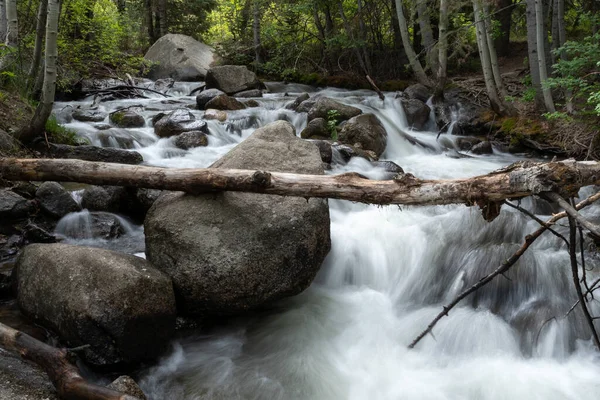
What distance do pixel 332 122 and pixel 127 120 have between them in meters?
4.81

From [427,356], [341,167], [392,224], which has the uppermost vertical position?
[341,167]

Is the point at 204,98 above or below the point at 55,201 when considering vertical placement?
above

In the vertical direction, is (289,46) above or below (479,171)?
above

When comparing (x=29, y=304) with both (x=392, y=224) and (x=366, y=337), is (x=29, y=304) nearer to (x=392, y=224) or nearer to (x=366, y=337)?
(x=366, y=337)

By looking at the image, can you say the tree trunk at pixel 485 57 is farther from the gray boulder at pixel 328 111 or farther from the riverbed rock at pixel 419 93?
the gray boulder at pixel 328 111

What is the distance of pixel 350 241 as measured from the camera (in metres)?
6.09

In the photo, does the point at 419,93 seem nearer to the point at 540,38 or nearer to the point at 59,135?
the point at 540,38

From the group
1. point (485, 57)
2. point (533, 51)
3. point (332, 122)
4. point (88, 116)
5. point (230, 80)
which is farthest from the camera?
Result: point (230, 80)

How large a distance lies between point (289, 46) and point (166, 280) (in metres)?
14.8

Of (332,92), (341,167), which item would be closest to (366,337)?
(341,167)

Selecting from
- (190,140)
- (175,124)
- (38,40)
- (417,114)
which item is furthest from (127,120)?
(417,114)

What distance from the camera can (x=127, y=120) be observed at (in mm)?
10539

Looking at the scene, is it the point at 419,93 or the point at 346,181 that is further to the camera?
the point at 419,93

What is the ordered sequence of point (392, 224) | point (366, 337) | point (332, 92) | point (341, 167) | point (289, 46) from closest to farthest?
point (366, 337), point (392, 224), point (341, 167), point (332, 92), point (289, 46)
